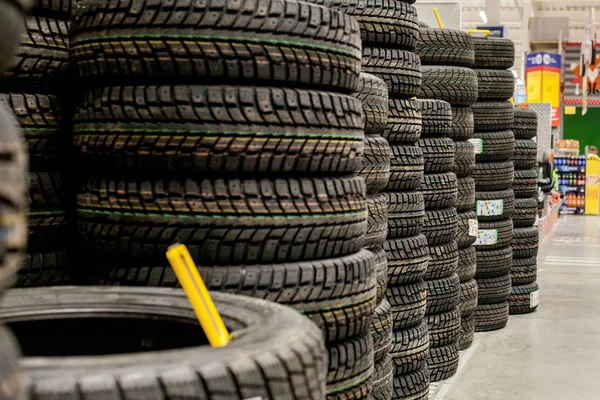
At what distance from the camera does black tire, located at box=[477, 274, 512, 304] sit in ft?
22.5

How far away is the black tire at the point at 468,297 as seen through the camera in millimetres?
5883

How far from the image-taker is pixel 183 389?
1.44 meters

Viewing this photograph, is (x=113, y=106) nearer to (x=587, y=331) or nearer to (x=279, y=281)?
(x=279, y=281)

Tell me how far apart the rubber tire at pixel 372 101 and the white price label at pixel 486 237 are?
3187 millimetres

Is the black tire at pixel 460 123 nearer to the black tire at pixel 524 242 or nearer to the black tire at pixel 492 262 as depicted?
the black tire at pixel 492 262

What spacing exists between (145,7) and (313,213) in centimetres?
76

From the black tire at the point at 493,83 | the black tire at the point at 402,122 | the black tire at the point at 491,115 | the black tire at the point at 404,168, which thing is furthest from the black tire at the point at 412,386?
the black tire at the point at 493,83

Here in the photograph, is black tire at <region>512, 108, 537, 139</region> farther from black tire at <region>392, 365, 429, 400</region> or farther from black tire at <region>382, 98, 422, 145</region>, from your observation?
black tire at <region>392, 365, 429, 400</region>

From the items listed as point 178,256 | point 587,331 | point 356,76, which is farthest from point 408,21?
point 587,331

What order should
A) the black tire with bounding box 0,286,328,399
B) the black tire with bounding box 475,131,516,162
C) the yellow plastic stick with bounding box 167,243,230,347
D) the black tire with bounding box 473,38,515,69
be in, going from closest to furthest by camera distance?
1. the black tire with bounding box 0,286,328,399
2. the yellow plastic stick with bounding box 167,243,230,347
3. the black tire with bounding box 473,38,515,69
4. the black tire with bounding box 475,131,516,162

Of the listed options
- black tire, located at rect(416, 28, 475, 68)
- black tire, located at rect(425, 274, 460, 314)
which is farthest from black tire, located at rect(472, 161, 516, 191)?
black tire, located at rect(425, 274, 460, 314)

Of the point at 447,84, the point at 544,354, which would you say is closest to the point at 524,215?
the point at 544,354

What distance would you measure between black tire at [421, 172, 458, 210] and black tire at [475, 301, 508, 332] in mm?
1873

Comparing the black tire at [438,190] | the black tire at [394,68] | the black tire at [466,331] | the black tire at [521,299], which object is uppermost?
the black tire at [394,68]
